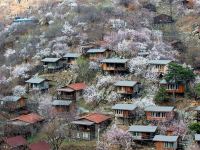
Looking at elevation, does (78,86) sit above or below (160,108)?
above

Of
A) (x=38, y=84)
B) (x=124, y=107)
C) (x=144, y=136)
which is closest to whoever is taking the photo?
(x=144, y=136)

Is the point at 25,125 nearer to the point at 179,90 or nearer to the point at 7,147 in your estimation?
the point at 7,147

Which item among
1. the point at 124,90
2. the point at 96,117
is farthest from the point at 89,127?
the point at 124,90

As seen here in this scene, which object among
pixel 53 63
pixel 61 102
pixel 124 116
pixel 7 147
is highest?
pixel 53 63

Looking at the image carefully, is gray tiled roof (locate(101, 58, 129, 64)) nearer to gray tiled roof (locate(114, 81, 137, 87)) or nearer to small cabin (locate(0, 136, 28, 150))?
gray tiled roof (locate(114, 81, 137, 87))

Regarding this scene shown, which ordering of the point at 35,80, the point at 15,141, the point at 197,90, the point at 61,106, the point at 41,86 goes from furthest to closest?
the point at 35,80 → the point at 41,86 → the point at 61,106 → the point at 197,90 → the point at 15,141

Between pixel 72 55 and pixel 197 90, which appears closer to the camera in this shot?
pixel 197 90
